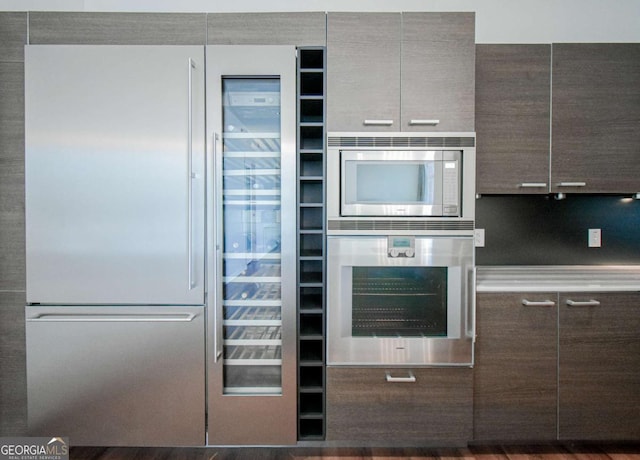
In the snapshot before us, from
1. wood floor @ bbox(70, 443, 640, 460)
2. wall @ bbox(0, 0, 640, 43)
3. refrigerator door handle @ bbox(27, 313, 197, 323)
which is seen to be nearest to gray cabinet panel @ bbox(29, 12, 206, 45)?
wall @ bbox(0, 0, 640, 43)

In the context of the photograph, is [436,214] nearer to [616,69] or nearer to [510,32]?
[616,69]

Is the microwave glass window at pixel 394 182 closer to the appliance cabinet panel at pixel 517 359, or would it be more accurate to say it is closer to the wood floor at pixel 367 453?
the appliance cabinet panel at pixel 517 359

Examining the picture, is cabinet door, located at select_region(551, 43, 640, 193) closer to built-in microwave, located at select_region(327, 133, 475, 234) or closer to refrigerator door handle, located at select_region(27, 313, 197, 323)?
built-in microwave, located at select_region(327, 133, 475, 234)

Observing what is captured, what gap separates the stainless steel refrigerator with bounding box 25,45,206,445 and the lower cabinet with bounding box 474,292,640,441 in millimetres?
1566

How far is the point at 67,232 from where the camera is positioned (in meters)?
1.81

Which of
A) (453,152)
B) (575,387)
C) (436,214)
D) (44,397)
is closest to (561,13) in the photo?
(453,152)

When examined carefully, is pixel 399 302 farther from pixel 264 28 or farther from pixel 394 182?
pixel 264 28

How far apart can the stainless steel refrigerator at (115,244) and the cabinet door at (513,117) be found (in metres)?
1.66

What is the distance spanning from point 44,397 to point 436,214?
2259mm

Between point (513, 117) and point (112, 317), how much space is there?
8.36 feet

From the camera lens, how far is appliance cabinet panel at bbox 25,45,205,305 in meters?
1.79

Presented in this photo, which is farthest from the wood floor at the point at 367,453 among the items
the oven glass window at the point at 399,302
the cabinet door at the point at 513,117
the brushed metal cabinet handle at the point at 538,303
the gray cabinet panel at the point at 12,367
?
the cabinet door at the point at 513,117

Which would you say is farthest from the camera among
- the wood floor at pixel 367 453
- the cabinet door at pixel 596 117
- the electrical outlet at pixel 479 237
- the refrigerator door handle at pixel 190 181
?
the electrical outlet at pixel 479 237

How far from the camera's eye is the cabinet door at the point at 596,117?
2.10 meters
